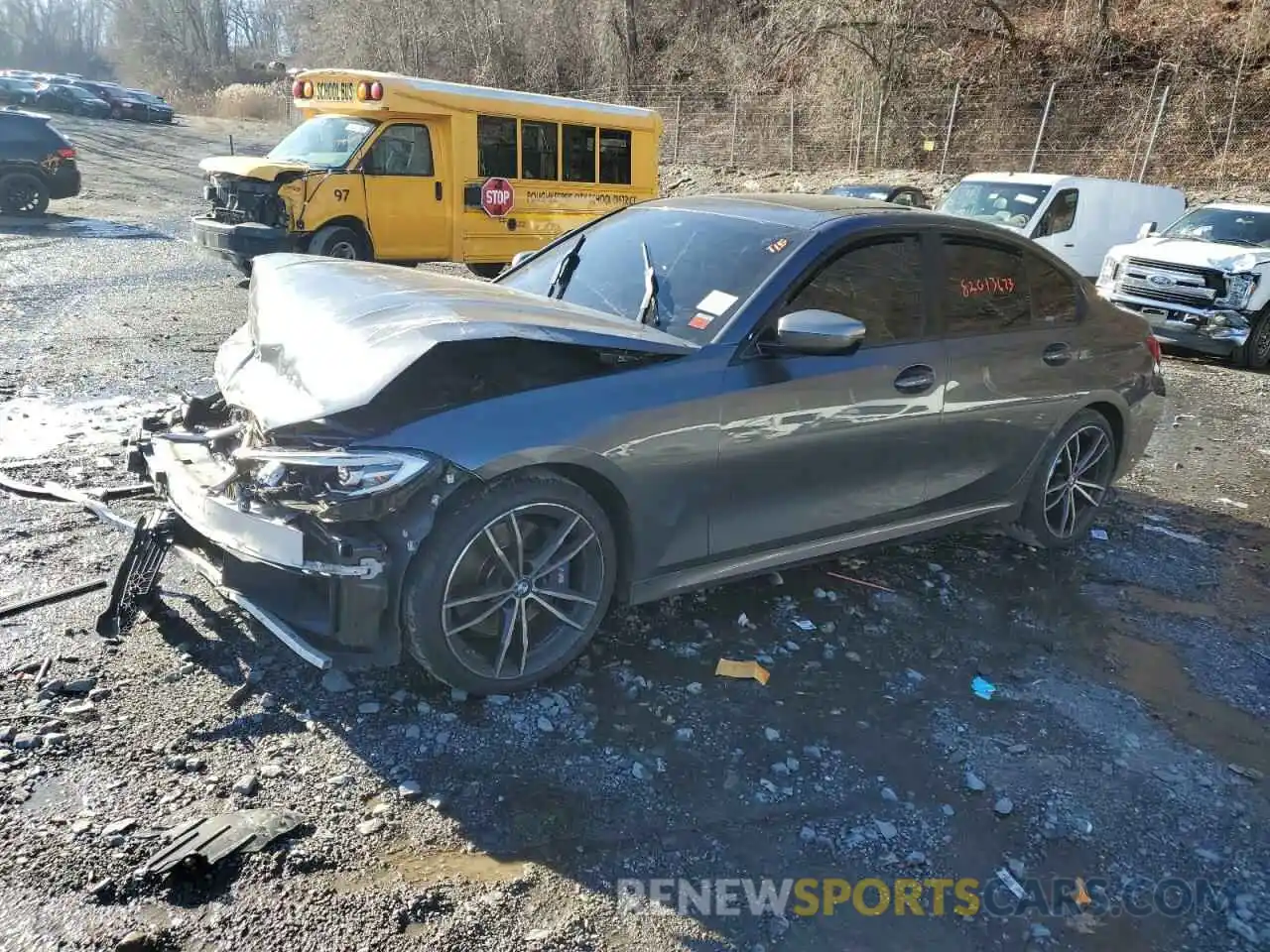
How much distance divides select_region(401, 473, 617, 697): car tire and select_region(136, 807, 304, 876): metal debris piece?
691mm

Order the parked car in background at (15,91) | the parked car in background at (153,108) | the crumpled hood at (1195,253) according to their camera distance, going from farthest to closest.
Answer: the parked car in background at (153,108), the parked car in background at (15,91), the crumpled hood at (1195,253)

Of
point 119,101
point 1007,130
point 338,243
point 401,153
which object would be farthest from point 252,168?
point 119,101

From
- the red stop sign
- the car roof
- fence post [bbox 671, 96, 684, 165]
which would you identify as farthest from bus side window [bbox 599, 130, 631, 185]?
fence post [bbox 671, 96, 684, 165]

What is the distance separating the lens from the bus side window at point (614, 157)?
13.5m

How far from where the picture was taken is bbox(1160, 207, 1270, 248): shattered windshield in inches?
447

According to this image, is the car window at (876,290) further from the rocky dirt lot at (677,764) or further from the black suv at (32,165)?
the black suv at (32,165)

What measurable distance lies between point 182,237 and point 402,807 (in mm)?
15066

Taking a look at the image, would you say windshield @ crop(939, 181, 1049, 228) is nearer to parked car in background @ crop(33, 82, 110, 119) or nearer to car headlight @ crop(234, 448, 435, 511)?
car headlight @ crop(234, 448, 435, 511)

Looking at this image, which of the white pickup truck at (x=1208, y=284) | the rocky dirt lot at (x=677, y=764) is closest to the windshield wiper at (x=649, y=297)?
the rocky dirt lot at (x=677, y=764)

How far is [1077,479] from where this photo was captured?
5.19 m

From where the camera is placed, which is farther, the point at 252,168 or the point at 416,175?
the point at 416,175

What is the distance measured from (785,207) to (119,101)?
44.0m

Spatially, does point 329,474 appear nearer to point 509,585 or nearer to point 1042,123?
point 509,585

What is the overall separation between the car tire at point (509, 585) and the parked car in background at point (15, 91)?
142 ft
